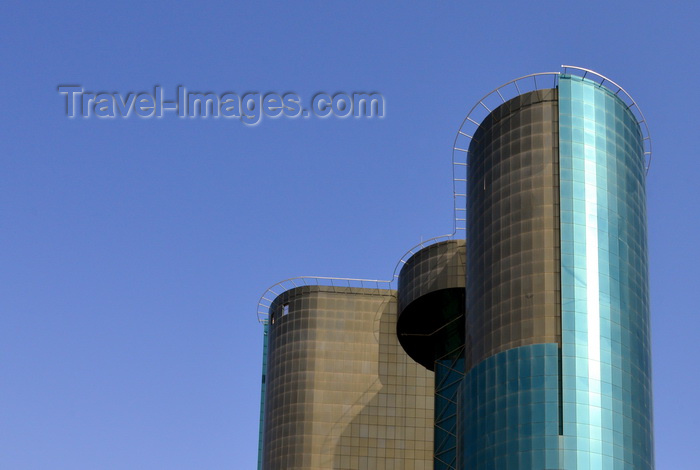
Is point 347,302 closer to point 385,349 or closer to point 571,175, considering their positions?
point 385,349

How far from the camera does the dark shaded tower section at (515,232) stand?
307 ft

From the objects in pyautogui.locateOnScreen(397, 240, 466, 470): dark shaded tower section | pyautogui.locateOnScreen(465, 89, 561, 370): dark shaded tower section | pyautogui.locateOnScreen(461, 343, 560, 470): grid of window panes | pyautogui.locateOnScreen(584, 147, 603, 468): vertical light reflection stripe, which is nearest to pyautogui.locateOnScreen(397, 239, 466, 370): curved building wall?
pyautogui.locateOnScreen(397, 240, 466, 470): dark shaded tower section

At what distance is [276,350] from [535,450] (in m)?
51.4

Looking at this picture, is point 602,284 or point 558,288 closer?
point 558,288

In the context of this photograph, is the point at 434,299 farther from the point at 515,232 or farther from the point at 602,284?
the point at 602,284

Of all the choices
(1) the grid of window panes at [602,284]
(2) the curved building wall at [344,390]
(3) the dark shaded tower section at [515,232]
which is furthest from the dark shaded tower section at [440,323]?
(1) the grid of window panes at [602,284]

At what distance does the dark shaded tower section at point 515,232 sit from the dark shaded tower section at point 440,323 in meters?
Result: 13.4

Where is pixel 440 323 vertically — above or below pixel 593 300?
above

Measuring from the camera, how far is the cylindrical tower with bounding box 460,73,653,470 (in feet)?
295

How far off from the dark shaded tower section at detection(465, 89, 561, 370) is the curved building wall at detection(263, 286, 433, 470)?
3108 centimetres

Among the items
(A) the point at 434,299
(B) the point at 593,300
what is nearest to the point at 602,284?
(B) the point at 593,300

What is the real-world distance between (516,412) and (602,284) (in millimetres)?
12256

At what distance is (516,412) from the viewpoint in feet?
299

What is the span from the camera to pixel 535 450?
292ft
